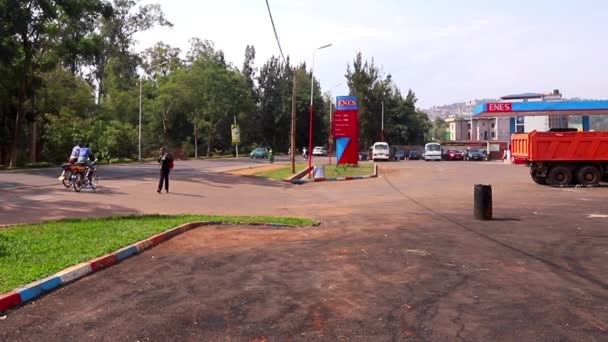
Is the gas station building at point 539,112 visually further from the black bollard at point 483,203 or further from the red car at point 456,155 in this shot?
the black bollard at point 483,203

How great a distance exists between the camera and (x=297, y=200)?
19438 millimetres

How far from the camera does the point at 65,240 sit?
9.09 metres

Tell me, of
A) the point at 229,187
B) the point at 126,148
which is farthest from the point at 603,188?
the point at 126,148

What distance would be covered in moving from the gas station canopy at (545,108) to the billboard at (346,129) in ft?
62.9

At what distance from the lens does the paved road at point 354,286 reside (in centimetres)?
507

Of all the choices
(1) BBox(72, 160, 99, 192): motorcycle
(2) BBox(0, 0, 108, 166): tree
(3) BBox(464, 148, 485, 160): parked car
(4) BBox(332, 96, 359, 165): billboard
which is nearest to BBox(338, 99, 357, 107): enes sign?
(4) BBox(332, 96, 359, 165): billboard

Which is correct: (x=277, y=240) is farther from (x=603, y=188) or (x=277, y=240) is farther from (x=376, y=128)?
(x=376, y=128)

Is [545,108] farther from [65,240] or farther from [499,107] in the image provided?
[65,240]

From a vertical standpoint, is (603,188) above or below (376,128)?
below

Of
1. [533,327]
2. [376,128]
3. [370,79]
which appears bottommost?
[533,327]

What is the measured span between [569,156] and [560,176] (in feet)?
3.17

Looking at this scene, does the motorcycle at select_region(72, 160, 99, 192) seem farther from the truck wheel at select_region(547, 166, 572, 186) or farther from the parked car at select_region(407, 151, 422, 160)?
the parked car at select_region(407, 151, 422, 160)

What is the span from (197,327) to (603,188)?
2305 centimetres

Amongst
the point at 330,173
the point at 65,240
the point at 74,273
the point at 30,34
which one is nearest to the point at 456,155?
the point at 330,173
